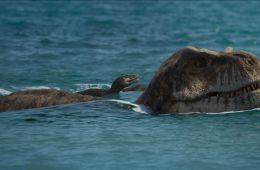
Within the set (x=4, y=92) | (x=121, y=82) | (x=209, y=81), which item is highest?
(x=121, y=82)

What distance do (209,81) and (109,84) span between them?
8639 millimetres

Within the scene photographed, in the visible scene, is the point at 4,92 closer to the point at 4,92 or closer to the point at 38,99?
the point at 4,92

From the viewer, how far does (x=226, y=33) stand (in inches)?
1284

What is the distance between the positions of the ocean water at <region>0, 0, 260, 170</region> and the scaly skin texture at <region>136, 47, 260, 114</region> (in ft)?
0.56

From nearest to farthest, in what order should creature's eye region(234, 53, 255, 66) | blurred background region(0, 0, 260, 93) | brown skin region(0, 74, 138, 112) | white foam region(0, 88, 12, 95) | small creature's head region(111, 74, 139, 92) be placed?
1. creature's eye region(234, 53, 255, 66)
2. brown skin region(0, 74, 138, 112)
3. small creature's head region(111, 74, 139, 92)
4. white foam region(0, 88, 12, 95)
5. blurred background region(0, 0, 260, 93)

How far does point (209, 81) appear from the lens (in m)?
11.0

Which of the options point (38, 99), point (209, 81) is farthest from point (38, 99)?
point (209, 81)

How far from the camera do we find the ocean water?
9.09 metres

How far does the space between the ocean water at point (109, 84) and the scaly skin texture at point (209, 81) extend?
170mm

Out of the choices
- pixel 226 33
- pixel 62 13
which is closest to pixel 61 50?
pixel 226 33

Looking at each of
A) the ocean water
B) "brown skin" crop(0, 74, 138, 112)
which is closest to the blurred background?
the ocean water

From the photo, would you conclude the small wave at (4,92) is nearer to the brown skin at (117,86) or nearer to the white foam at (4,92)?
the white foam at (4,92)

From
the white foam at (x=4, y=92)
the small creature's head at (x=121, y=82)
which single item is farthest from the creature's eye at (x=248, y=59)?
the white foam at (x=4, y=92)

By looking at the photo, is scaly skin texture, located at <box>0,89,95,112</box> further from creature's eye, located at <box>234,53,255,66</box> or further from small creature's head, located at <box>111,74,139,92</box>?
small creature's head, located at <box>111,74,139,92</box>
